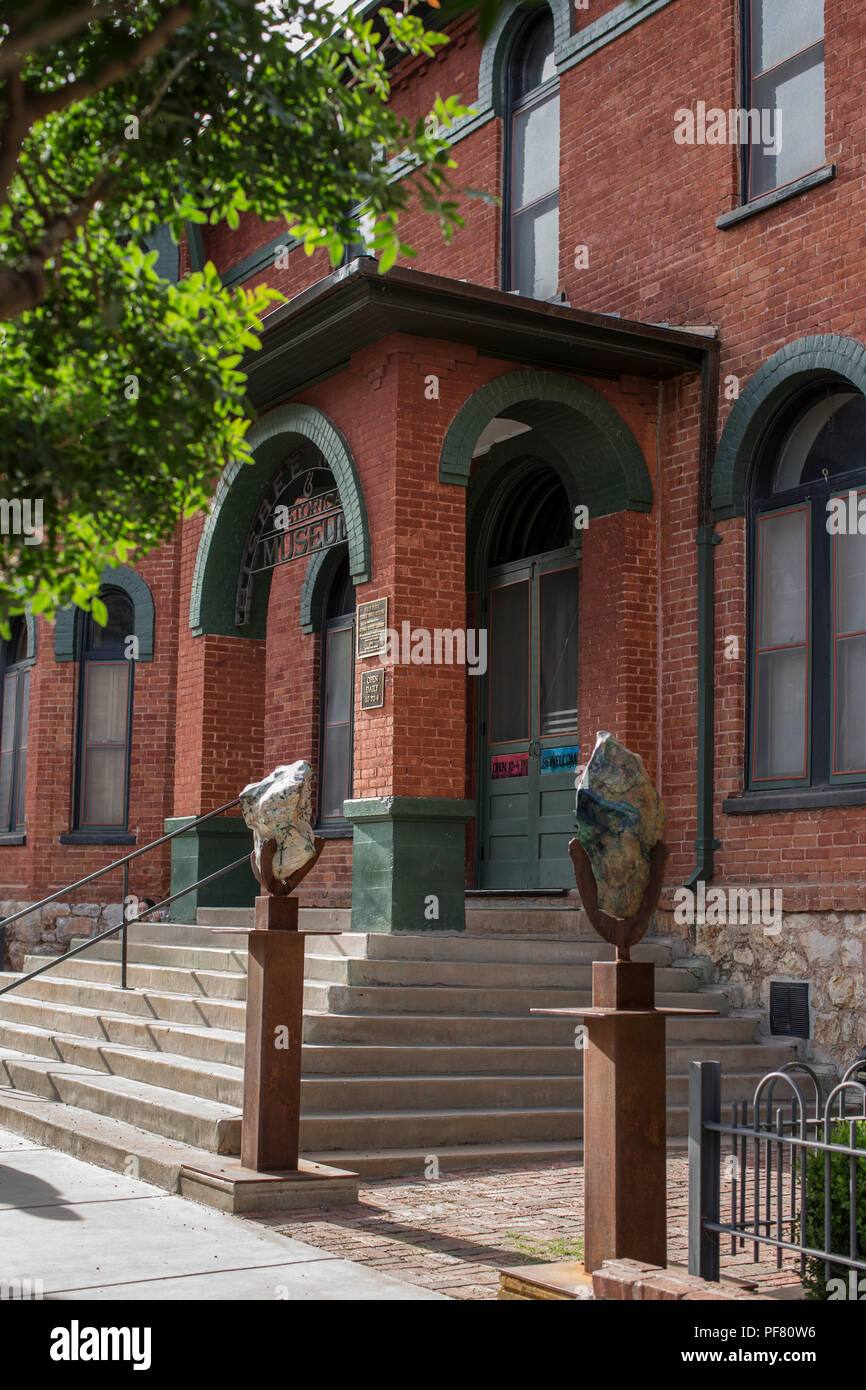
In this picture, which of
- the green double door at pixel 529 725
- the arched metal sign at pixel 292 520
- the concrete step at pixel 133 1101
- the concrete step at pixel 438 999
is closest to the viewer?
the concrete step at pixel 133 1101

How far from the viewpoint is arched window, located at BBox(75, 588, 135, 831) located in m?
17.4

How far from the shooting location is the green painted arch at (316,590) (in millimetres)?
15656

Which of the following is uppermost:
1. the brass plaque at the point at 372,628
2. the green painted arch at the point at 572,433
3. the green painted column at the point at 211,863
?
the green painted arch at the point at 572,433

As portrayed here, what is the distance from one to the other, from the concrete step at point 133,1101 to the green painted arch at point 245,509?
4326 millimetres

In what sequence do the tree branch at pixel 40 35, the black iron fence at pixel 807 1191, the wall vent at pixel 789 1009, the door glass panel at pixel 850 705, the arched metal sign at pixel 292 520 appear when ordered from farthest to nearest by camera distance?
the arched metal sign at pixel 292 520 → the wall vent at pixel 789 1009 → the door glass panel at pixel 850 705 → the black iron fence at pixel 807 1191 → the tree branch at pixel 40 35

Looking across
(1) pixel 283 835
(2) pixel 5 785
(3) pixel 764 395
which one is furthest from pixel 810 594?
(2) pixel 5 785

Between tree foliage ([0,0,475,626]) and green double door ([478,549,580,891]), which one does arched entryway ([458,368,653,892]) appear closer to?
green double door ([478,549,580,891])

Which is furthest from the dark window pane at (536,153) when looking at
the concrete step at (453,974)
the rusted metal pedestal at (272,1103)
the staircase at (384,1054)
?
the rusted metal pedestal at (272,1103)

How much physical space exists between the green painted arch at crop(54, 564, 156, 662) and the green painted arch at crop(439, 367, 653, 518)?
678 cm

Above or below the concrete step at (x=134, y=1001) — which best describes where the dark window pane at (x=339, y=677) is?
above

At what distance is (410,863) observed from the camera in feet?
34.4

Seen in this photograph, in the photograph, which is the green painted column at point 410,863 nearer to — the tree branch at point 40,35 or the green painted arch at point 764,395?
the green painted arch at point 764,395

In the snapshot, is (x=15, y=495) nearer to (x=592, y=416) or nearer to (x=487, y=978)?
(x=487, y=978)

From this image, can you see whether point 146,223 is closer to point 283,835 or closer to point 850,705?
point 283,835
